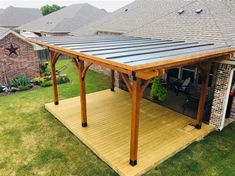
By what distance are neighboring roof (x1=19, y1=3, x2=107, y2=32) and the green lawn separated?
63.4 ft

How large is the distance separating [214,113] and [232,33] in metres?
3.12

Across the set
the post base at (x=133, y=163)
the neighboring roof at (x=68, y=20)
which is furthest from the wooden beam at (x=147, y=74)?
the neighboring roof at (x=68, y=20)

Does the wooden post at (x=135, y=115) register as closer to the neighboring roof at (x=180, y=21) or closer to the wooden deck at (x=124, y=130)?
the wooden deck at (x=124, y=130)

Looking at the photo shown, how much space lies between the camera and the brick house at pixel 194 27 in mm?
7492

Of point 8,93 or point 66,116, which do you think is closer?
point 66,116

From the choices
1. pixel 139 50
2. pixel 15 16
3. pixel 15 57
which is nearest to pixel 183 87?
pixel 139 50

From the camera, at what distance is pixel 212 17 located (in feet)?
31.0

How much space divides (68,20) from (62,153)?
2405 centimetres

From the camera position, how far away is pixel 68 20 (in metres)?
27.4

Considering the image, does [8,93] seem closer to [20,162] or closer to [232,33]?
[20,162]

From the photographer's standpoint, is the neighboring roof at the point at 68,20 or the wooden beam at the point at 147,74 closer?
the wooden beam at the point at 147,74

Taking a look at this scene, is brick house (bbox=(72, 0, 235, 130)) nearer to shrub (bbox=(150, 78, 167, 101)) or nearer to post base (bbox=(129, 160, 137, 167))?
shrub (bbox=(150, 78, 167, 101))

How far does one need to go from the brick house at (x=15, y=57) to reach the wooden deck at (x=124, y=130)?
18.6ft

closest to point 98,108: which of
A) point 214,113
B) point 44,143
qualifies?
point 44,143
